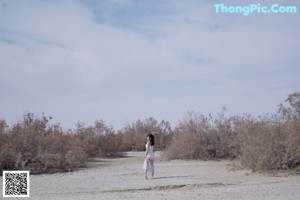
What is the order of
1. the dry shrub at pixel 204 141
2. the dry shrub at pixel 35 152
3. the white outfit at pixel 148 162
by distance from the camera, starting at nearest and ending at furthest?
the white outfit at pixel 148 162
the dry shrub at pixel 35 152
the dry shrub at pixel 204 141

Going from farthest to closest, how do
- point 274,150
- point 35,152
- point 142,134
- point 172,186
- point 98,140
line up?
1. point 142,134
2. point 98,140
3. point 35,152
4. point 274,150
5. point 172,186

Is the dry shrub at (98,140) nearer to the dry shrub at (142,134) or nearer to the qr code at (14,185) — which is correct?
the dry shrub at (142,134)

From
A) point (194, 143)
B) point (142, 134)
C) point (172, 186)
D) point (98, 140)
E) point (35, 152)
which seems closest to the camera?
point (172, 186)

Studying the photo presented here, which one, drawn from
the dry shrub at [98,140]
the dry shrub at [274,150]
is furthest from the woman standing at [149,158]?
the dry shrub at [98,140]

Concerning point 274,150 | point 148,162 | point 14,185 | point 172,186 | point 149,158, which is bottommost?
point 172,186

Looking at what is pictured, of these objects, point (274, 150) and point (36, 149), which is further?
point (36, 149)

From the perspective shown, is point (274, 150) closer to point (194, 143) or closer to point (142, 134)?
point (194, 143)

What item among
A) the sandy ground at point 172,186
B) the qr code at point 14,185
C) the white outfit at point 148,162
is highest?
the white outfit at point 148,162

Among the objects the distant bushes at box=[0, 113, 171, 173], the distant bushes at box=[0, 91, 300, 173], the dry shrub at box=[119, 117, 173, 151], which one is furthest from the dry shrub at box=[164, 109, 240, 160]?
the dry shrub at box=[119, 117, 173, 151]

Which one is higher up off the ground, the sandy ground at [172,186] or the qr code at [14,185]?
the qr code at [14,185]

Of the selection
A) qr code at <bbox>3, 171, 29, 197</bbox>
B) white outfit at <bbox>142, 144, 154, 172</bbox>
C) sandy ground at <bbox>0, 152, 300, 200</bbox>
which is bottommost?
sandy ground at <bbox>0, 152, 300, 200</bbox>

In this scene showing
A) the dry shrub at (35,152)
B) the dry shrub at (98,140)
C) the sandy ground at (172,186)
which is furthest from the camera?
the dry shrub at (98,140)

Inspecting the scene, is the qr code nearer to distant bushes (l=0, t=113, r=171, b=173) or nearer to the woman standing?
the woman standing

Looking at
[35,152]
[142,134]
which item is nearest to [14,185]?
[35,152]
